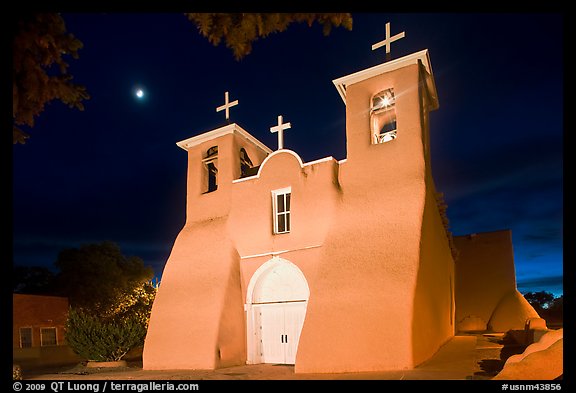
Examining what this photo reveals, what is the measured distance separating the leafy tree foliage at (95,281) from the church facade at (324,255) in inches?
748

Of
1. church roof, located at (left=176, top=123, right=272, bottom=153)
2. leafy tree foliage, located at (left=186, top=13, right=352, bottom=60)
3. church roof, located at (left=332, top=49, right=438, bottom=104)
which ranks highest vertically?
church roof, located at (left=332, top=49, right=438, bottom=104)

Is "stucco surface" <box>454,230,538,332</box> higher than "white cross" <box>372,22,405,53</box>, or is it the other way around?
"white cross" <box>372,22,405,53</box>

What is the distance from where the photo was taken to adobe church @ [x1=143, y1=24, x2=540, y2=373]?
1174 centimetres

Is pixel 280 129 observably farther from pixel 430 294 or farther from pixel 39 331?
pixel 39 331

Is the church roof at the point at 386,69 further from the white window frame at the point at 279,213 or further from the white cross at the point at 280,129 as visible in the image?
the white window frame at the point at 279,213

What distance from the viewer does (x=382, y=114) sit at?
56.2 ft

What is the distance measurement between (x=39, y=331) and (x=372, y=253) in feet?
75.2

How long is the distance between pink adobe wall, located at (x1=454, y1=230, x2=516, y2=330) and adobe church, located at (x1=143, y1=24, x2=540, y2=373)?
8.46 meters

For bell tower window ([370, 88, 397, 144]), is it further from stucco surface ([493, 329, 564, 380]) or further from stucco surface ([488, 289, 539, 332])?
stucco surface ([488, 289, 539, 332])

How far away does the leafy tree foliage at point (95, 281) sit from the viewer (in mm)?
33281

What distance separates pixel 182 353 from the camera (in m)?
14.8

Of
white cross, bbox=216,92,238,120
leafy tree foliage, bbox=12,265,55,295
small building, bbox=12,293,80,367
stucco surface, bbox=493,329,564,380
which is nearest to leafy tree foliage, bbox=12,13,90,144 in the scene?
stucco surface, bbox=493,329,564,380

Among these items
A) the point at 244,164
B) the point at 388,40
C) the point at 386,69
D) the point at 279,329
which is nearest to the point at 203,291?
the point at 279,329
